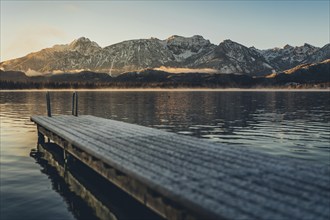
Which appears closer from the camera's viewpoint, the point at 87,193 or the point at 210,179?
the point at 210,179

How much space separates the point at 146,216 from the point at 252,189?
5544 millimetres

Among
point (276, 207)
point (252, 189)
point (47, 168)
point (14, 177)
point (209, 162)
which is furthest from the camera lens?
point (47, 168)

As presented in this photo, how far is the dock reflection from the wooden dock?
62.2 inches

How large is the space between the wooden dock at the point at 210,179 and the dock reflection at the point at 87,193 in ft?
5.18

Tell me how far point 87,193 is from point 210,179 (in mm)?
8404

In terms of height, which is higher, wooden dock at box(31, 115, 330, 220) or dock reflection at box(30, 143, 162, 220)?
wooden dock at box(31, 115, 330, 220)

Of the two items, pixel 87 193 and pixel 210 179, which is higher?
pixel 210 179

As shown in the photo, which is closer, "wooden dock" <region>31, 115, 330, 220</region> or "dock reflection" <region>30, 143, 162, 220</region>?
"wooden dock" <region>31, 115, 330, 220</region>

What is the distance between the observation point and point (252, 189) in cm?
1015

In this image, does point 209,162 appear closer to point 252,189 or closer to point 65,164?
point 252,189

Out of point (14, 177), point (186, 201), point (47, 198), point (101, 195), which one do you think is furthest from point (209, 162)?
point (14, 177)

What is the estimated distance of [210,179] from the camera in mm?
11250

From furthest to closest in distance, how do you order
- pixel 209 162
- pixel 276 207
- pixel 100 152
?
pixel 100 152, pixel 209 162, pixel 276 207

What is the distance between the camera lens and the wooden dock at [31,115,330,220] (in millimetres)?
8797
